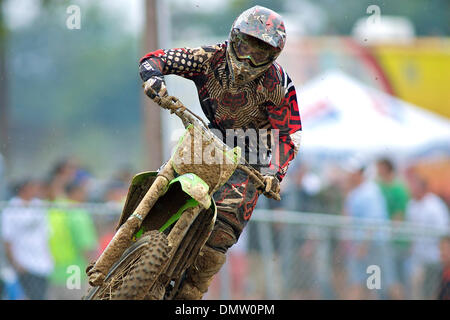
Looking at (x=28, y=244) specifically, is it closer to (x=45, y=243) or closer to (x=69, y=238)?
(x=45, y=243)

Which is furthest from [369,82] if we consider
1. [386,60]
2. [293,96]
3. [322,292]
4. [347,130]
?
[293,96]

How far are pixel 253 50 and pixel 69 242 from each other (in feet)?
16.2

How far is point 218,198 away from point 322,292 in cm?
469

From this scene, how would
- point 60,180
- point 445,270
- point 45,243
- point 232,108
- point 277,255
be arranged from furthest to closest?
point 60,180
point 277,255
point 445,270
point 45,243
point 232,108

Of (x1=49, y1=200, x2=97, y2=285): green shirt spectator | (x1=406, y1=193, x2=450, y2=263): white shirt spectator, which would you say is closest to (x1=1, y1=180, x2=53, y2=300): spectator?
(x1=49, y1=200, x2=97, y2=285): green shirt spectator

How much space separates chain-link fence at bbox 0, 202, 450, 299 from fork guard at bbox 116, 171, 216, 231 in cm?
364

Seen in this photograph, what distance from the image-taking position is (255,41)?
5711 millimetres

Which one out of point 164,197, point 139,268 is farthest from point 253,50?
point 139,268

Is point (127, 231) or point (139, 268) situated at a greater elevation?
point (127, 231)

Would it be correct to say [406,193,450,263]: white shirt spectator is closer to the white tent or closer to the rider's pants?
the white tent

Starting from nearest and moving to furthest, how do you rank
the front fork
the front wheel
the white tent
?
the front wheel < the front fork < the white tent

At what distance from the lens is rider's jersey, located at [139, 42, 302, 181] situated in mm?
6094

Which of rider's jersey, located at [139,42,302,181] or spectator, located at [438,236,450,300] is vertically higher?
rider's jersey, located at [139,42,302,181]
